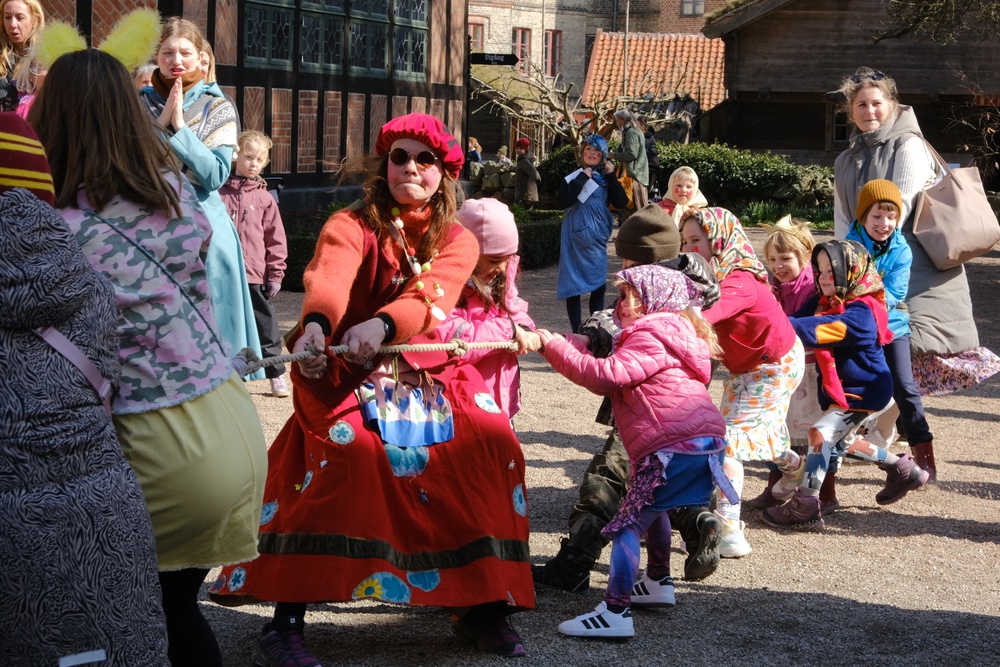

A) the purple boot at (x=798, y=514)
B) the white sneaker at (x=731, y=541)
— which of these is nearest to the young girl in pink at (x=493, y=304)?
the white sneaker at (x=731, y=541)

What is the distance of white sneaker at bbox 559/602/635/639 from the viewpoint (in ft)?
13.9

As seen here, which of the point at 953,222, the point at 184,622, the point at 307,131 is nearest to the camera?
the point at 184,622

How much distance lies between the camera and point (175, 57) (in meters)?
5.38

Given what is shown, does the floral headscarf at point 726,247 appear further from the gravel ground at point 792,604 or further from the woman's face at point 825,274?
the gravel ground at point 792,604

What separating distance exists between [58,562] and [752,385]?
11.4ft

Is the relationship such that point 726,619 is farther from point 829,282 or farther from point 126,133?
point 126,133

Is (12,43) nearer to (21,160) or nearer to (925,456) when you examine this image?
(21,160)

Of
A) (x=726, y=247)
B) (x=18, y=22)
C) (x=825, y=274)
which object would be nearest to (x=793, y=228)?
(x=825, y=274)

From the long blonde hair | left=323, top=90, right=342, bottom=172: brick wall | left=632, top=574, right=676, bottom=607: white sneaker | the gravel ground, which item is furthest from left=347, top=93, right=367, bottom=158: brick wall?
left=632, top=574, right=676, bottom=607: white sneaker

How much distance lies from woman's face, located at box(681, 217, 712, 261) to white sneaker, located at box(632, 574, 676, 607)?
1394 millimetres

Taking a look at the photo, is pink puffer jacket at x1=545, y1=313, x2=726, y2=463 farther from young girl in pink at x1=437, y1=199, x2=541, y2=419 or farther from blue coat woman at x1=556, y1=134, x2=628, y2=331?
blue coat woman at x1=556, y1=134, x2=628, y2=331

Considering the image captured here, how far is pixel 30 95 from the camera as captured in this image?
5348 millimetres

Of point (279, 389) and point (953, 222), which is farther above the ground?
point (953, 222)

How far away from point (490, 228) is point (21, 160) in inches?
88.4
